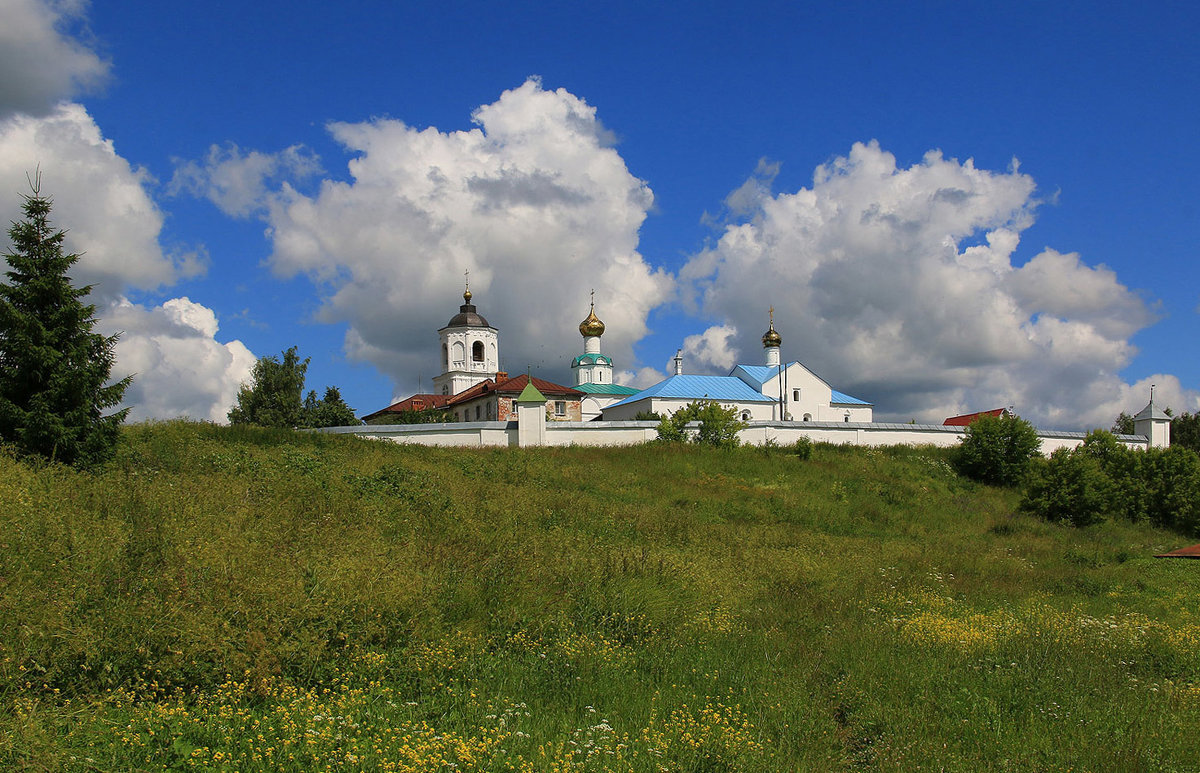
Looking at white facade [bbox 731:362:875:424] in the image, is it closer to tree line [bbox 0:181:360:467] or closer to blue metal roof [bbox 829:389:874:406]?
blue metal roof [bbox 829:389:874:406]

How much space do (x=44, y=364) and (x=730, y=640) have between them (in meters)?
11.9

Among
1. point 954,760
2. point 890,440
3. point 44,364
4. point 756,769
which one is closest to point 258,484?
point 44,364

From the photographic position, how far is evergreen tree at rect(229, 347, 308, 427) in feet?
137

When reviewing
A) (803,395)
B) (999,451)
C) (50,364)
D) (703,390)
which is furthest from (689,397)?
(50,364)

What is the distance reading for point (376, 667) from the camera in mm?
5738

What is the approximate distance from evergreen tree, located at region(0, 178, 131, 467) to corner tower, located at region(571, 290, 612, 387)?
158 ft

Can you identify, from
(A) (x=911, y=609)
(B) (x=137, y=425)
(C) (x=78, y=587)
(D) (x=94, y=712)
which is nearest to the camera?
(D) (x=94, y=712)

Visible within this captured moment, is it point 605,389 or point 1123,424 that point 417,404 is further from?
point 1123,424

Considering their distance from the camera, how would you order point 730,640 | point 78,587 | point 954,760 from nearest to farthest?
point 954,760, point 78,587, point 730,640

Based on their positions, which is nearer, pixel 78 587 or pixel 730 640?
pixel 78 587

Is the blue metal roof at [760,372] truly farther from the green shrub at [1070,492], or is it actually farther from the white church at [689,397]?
the green shrub at [1070,492]

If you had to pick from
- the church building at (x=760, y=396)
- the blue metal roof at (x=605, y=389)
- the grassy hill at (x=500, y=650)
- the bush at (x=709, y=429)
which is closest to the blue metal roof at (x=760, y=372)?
the church building at (x=760, y=396)

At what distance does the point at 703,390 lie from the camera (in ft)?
151

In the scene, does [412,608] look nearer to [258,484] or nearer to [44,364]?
[258,484]
